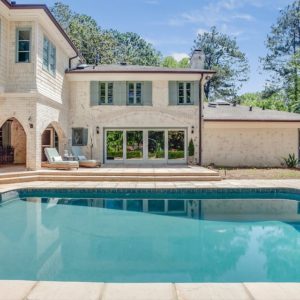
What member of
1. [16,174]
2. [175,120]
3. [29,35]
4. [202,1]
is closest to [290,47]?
[202,1]

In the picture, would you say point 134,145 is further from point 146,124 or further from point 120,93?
point 120,93

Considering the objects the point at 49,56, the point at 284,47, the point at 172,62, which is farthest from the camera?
the point at 172,62

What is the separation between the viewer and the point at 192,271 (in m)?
5.42

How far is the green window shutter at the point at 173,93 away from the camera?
18.8 meters

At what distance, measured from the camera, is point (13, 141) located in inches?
712

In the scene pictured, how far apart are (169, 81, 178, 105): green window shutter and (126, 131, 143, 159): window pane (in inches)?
101

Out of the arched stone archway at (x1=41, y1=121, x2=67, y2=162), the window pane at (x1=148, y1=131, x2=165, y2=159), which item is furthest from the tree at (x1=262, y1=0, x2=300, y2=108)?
the arched stone archway at (x1=41, y1=121, x2=67, y2=162)

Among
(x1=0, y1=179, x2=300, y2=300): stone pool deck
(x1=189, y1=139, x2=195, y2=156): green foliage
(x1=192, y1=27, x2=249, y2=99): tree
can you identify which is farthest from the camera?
(x1=192, y1=27, x2=249, y2=99): tree

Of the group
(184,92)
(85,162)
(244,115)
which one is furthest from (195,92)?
(85,162)

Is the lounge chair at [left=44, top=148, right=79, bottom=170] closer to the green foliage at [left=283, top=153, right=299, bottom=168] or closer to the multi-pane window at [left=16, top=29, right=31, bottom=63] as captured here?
the multi-pane window at [left=16, top=29, right=31, bottom=63]

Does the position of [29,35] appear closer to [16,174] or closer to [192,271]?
[16,174]

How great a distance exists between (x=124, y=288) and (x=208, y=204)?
288 inches

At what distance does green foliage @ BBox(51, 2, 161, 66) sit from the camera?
38.1 meters

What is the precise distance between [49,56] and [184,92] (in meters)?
7.77
